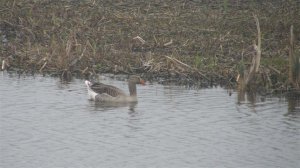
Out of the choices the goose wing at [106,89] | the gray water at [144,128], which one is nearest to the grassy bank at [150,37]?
the gray water at [144,128]

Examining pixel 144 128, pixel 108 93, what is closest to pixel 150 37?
pixel 108 93

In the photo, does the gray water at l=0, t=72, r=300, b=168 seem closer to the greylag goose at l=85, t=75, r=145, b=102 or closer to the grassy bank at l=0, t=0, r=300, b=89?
the greylag goose at l=85, t=75, r=145, b=102

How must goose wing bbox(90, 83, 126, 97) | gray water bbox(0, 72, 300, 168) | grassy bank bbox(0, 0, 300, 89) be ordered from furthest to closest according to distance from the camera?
grassy bank bbox(0, 0, 300, 89) < goose wing bbox(90, 83, 126, 97) < gray water bbox(0, 72, 300, 168)

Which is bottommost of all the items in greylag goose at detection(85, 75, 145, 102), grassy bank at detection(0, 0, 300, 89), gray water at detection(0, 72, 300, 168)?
gray water at detection(0, 72, 300, 168)

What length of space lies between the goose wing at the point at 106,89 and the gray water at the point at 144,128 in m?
0.31

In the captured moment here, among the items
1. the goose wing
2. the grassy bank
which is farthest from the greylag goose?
the grassy bank

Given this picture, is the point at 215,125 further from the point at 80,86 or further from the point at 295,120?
the point at 80,86

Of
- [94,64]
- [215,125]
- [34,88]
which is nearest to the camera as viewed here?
[215,125]

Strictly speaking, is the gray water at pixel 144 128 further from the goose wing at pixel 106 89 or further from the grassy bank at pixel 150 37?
the grassy bank at pixel 150 37

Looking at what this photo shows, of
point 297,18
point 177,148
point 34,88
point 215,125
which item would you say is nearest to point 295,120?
point 215,125

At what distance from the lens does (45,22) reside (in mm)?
25891

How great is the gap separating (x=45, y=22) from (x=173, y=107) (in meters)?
7.83

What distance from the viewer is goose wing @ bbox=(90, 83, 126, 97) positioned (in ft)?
65.4

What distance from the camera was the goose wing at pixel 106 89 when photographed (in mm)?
19938
